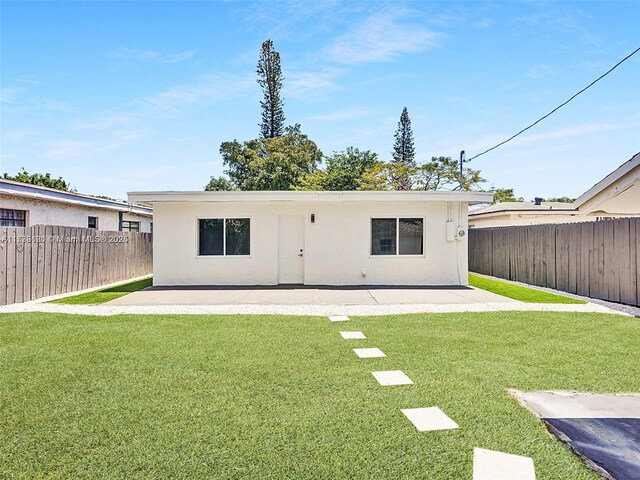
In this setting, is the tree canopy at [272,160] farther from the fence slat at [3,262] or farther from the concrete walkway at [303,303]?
the fence slat at [3,262]

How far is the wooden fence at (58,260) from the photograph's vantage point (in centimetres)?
907

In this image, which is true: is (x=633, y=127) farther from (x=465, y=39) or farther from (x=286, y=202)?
(x=286, y=202)

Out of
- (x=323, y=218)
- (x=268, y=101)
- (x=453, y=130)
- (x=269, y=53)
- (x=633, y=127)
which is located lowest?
(x=323, y=218)

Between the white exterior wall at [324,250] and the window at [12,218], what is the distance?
4.65 metres

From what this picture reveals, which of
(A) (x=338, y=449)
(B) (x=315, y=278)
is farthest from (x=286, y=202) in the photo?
(A) (x=338, y=449)

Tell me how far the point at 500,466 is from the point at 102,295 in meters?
10.1

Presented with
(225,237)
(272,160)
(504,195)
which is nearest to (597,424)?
(225,237)

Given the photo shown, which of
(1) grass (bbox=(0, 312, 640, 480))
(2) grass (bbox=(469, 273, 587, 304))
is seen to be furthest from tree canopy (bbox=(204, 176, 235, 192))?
(1) grass (bbox=(0, 312, 640, 480))

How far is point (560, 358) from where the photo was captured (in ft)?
16.2

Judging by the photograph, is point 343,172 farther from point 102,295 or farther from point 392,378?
point 392,378

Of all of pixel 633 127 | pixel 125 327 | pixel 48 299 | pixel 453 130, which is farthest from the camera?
pixel 453 130

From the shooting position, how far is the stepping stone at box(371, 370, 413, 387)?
404 cm

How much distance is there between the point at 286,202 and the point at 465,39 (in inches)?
287

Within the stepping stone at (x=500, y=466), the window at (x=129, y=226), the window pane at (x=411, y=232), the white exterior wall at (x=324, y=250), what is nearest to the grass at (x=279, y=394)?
→ the stepping stone at (x=500, y=466)
